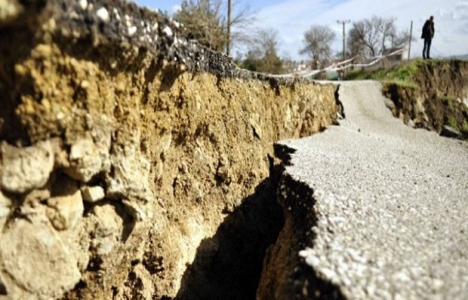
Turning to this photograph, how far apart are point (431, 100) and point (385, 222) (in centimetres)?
1621

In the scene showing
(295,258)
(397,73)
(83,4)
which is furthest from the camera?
(397,73)

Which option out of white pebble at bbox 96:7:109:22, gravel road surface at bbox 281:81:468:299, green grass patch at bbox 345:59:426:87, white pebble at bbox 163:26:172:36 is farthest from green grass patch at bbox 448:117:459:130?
white pebble at bbox 96:7:109:22

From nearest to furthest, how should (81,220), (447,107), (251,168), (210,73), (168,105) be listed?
(81,220), (168,105), (210,73), (251,168), (447,107)

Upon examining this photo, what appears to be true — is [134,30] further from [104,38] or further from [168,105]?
[168,105]

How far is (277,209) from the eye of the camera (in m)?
7.84

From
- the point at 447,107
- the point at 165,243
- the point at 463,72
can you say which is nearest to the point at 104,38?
the point at 165,243

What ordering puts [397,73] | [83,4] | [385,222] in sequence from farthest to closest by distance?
1. [397,73]
2. [385,222]
3. [83,4]

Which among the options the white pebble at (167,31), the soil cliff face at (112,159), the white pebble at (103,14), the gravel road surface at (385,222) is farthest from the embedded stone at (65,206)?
the gravel road surface at (385,222)

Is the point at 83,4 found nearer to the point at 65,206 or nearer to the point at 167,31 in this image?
the point at 167,31

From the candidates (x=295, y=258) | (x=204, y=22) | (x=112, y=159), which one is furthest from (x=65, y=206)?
(x=204, y=22)

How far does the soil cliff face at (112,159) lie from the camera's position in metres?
2.99

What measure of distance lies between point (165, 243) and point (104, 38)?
2839mm

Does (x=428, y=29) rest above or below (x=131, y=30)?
above

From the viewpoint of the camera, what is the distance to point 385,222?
14.2 feet
